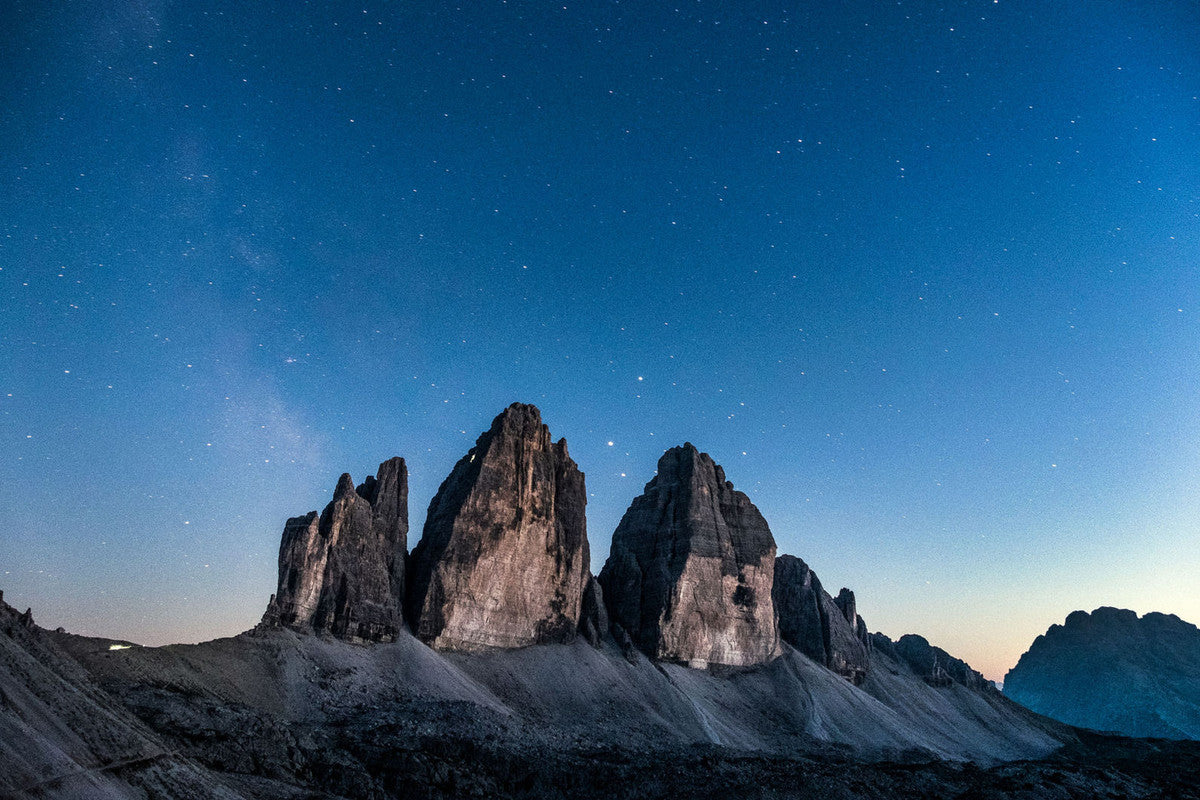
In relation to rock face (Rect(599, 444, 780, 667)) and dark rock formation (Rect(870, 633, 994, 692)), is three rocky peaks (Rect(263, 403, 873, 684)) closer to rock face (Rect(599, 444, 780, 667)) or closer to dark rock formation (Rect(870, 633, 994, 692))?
rock face (Rect(599, 444, 780, 667))

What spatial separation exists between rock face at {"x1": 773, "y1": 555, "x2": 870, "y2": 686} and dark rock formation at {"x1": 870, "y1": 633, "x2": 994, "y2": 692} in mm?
23663

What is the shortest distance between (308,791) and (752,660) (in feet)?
282

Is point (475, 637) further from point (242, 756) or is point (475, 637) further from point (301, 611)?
point (242, 756)

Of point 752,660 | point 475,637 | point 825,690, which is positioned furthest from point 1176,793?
point 475,637

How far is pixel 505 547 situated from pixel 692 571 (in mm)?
32652

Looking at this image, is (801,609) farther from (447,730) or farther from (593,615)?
(447,730)

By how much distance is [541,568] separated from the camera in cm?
8812

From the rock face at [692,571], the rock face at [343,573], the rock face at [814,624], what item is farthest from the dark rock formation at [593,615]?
the rock face at [814,624]

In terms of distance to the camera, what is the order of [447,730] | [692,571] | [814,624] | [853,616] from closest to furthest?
[447,730] → [692,571] → [814,624] → [853,616]

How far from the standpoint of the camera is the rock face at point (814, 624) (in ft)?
398

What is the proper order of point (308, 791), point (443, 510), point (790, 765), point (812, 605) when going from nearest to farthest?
point (308, 791) → point (790, 765) → point (443, 510) → point (812, 605)

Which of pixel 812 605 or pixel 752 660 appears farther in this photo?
pixel 812 605

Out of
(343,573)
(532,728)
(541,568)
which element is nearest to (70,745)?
(532,728)

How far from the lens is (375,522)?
75.6 meters
